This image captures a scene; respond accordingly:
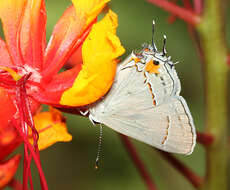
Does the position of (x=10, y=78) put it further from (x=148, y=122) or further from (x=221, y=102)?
(x=221, y=102)

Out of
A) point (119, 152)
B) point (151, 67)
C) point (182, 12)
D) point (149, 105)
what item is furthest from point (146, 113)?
point (119, 152)

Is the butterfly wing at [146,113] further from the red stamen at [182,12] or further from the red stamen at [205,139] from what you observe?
the red stamen at [182,12]

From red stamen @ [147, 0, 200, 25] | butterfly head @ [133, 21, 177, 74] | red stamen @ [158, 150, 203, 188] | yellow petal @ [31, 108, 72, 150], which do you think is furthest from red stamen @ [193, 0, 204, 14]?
yellow petal @ [31, 108, 72, 150]

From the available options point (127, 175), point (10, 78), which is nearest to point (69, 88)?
point (10, 78)

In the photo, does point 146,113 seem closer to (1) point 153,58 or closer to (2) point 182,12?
(1) point 153,58

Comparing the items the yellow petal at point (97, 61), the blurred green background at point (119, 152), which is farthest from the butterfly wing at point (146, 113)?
the blurred green background at point (119, 152)
